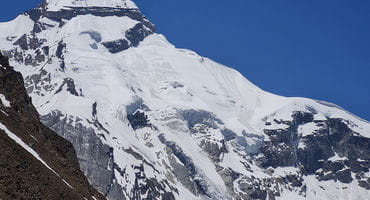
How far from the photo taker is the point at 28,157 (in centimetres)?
6116

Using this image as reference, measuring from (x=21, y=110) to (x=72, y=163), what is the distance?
723 cm

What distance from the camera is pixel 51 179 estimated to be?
62594 mm

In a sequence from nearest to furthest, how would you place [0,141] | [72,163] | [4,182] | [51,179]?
[4,182]
[0,141]
[51,179]
[72,163]

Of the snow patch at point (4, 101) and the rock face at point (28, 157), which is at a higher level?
the snow patch at point (4, 101)

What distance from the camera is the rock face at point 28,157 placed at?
55.7 metres

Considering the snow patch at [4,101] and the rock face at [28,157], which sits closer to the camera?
the rock face at [28,157]

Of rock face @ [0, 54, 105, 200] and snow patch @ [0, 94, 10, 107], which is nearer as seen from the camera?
rock face @ [0, 54, 105, 200]

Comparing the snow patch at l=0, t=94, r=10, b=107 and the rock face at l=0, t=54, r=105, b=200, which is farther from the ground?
the snow patch at l=0, t=94, r=10, b=107

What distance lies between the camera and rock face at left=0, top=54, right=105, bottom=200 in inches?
2194

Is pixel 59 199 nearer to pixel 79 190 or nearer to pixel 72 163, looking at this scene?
pixel 79 190

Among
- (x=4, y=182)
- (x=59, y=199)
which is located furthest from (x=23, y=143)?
(x=4, y=182)

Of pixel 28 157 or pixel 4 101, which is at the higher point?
pixel 4 101

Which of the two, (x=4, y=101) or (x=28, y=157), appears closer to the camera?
(x=28, y=157)

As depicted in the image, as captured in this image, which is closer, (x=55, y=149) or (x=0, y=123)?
→ (x=0, y=123)
